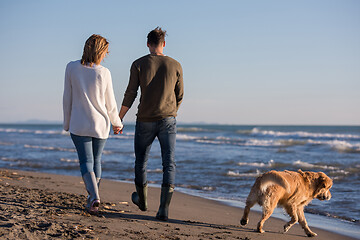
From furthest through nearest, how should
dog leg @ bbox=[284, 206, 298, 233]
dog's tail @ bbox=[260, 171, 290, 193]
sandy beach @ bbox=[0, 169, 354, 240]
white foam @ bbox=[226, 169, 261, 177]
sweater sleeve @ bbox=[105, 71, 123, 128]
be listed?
white foam @ bbox=[226, 169, 261, 177] < dog leg @ bbox=[284, 206, 298, 233] < dog's tail @ bbox=[260, 171, 290, 193] < sweater sleeve @ bbox=[105, 71, 123, 128] < sandy beach @ bbox=[0, 169, 354, 240]

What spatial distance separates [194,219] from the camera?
4.37 metres

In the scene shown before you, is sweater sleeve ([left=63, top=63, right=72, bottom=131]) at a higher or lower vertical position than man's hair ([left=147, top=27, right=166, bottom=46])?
lower

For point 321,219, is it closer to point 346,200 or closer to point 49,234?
point 346,200

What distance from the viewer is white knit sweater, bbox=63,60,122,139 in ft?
11.6

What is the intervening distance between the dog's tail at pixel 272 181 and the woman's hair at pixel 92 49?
2.17 meters

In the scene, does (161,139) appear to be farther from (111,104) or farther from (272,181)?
(272,181)

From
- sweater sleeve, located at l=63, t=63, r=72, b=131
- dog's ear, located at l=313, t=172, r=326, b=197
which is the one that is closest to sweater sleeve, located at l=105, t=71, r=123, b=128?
sweater sleeve, located at l=63, t=63, r=72, b=131

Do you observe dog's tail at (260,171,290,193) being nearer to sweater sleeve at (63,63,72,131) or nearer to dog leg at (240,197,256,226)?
dog leg at (240,197,256,226)

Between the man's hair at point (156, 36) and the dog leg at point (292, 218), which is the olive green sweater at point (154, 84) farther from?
the dog leg at point (292, 218)

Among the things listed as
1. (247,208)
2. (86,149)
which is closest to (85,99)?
(86,149)

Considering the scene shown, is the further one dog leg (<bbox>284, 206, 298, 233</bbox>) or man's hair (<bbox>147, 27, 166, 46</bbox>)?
dog leg (<bbox>284, 206, 298, 233</bbox>)

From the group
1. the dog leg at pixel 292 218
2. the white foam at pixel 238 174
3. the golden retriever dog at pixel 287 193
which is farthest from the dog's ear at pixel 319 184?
the white foam at pixel 238 174

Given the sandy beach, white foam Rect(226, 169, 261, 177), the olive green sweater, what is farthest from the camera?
white foam Rect(226, 169, 261, 177)

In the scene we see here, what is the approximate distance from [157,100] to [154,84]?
173 mm
